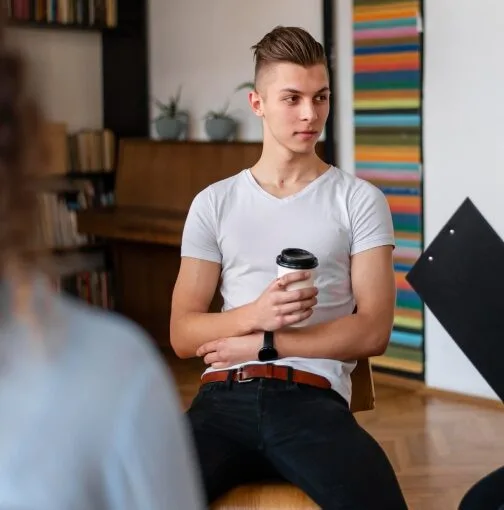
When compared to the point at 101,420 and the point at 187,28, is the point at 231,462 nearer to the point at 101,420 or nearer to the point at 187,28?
the point at 101,420

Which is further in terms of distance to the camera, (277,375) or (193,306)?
(193,306)

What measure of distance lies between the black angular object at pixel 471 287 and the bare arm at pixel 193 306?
1.94 meters

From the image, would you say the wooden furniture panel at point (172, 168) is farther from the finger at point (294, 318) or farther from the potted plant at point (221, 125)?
the finger at point (294, 318)

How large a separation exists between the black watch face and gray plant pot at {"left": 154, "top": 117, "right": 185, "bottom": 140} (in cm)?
328

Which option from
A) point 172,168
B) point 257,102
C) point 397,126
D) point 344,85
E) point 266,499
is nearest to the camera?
point 266,499

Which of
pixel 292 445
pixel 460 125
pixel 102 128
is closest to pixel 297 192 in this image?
pixel 292 445

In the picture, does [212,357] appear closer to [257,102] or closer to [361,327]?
[361,327]

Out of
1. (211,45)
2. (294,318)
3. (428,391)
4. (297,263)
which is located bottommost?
(428,391)

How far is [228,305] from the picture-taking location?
6.89 ft

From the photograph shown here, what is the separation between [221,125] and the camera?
15.8 feet

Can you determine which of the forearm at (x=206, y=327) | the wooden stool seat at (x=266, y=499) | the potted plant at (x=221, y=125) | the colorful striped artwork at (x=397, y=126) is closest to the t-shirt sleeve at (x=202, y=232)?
the forearm at (x=206, y=327)

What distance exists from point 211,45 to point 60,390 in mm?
4570

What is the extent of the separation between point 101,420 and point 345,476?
1.15 meters

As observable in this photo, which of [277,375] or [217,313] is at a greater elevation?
[217,313]
